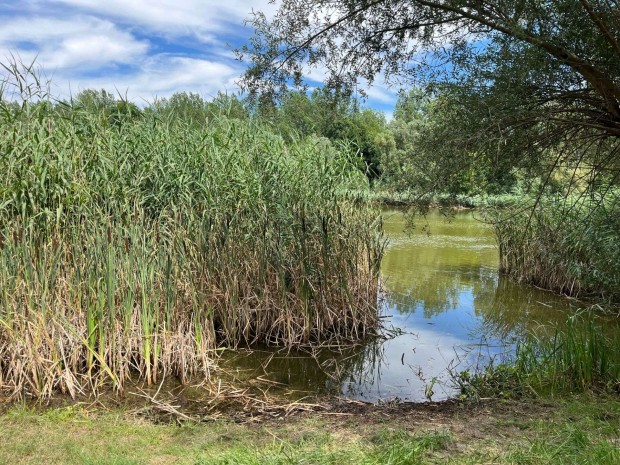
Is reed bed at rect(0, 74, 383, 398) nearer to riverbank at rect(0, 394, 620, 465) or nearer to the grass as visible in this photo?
riverbank at rect(0, 394, 620, 465)

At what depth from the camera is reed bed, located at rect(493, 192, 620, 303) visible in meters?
5.91

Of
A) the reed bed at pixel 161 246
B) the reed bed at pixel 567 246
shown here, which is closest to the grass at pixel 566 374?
the reed bed at pixel 567 246

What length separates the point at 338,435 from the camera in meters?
3.56

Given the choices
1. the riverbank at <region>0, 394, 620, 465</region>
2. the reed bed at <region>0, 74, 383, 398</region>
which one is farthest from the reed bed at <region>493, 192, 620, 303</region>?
the reed bed at <region>0, 74, 383, 398</region>

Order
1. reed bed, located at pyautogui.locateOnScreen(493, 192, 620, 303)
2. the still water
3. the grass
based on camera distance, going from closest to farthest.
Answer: the grass
the still water
reed bed, located at pyautogui.locateOnScreen(493, 192, 620, 303)

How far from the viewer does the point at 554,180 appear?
5.57 meters

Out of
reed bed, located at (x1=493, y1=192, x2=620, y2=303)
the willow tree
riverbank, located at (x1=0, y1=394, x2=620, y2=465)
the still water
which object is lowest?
the still water

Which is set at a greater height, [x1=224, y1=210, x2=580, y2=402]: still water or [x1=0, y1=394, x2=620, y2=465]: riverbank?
[x1=0, y1=394, x2=620, y2=465]: riverbank

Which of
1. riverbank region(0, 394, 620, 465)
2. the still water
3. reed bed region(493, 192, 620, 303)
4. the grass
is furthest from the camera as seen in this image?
reed bed region(493, 192, 620, 303)

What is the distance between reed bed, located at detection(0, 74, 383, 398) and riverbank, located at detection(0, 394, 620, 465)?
2.31 ft

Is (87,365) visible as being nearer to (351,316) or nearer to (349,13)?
(351,316)

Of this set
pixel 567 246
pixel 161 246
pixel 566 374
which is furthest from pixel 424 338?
pixel 161 246

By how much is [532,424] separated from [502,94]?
2472 mm

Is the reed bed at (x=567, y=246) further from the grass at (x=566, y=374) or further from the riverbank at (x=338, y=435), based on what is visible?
the riverbank at (x=338, y=435)
